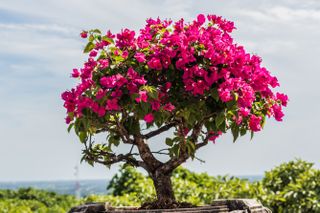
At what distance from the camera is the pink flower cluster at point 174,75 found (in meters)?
4.40

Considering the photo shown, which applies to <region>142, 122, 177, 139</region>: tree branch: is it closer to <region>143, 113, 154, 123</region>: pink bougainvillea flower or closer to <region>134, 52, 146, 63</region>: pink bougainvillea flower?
<region>143, 113, 154, 123</region>: pink bougainvillea flower

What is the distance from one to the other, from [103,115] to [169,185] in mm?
1044

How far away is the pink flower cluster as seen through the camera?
4402 mm

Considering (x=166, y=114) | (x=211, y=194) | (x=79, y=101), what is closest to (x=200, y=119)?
(x=166, y=114)

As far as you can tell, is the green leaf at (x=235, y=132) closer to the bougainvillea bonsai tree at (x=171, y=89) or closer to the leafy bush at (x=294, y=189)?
the bougainvillea bonsai tree at (x=171, y=89)

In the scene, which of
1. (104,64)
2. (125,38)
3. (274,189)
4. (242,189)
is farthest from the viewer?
(274,189)

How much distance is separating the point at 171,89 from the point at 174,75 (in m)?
0.12

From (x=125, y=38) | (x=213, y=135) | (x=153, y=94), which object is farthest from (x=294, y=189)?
(x=153, y=94)

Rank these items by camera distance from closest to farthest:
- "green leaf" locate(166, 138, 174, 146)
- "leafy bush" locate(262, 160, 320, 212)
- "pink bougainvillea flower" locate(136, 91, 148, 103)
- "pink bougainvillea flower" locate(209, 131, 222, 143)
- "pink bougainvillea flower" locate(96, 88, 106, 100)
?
"pink bougainvillea flower" locate(136, 91, 148, 103)
"pink bougainvillea flower" locate(96, 88, 106, 100)
"green leaf" locate(166, 138, 174, 146)
"pink bougainvillea flower" locate(209, 131, 222, 143)
"leafy bush" locate(262, 160, 320, 212)

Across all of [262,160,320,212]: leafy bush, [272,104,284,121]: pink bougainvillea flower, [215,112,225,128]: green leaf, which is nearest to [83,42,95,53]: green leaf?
→ [215,112,225,128]: green leaf

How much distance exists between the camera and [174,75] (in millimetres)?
4602

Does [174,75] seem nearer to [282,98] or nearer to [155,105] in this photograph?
[155,105]

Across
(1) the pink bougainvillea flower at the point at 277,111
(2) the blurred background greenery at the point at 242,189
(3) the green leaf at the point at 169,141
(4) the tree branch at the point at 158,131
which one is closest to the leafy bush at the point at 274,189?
(2) the blurred background greenery at the point at 242,189

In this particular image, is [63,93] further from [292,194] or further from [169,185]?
[292,194]
